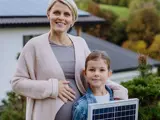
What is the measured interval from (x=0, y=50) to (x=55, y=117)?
9.99 metres

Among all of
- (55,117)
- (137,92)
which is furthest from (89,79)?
(137,92)

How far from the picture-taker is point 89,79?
7.38ft

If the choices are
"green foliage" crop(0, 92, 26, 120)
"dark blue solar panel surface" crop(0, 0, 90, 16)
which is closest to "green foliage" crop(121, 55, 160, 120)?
"green foliage" crop(0, 92, 26, 120)

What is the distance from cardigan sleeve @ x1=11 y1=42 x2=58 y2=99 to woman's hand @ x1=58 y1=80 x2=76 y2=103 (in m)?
0.03

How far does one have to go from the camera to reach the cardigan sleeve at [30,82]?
2201 millimetres

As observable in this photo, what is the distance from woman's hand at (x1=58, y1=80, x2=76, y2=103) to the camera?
2.24 metres

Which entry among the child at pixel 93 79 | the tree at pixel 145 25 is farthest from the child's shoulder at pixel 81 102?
the tree at pixel 145 25

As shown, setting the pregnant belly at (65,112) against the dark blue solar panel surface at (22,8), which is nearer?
the pregnant belly at (65,112)

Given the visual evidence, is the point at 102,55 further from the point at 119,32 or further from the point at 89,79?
the point at 119,32

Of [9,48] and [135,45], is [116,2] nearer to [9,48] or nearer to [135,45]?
[135,45]

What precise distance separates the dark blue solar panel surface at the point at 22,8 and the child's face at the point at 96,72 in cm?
951

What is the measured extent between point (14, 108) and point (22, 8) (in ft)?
21.8

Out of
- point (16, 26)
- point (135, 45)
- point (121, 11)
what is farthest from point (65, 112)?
point (121, 11)

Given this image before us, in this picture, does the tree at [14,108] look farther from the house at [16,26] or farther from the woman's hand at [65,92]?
the house at [16,26]
